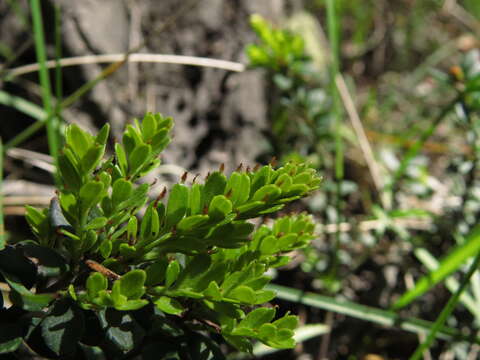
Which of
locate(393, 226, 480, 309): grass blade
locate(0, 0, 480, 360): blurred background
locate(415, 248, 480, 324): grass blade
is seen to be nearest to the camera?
locate(393, 226, 480, 309): grass blade

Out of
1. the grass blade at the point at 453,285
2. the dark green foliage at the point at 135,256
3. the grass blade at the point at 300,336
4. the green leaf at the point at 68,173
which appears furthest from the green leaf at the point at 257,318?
the grass blade at the point at 453,285

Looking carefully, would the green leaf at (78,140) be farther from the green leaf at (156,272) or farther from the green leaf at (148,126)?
the green leaf at (156,272)

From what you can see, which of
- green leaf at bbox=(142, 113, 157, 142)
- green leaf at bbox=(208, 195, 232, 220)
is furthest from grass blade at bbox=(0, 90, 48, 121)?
green leaf at bbox=(208, 195, 232, 220)

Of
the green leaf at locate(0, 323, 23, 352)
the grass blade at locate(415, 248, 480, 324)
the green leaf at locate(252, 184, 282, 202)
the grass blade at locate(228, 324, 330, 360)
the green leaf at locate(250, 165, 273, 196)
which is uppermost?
the green leaf at locate(250, 165, 273, 196)

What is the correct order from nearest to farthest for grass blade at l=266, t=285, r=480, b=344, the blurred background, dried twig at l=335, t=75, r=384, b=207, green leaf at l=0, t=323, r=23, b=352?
green leaf at l=0, t=323, r=23, b=352
grass blade at l=266, t=285, r=480, b=344
the blurred background
dried twig at l=335, t=75, r=384, b=207

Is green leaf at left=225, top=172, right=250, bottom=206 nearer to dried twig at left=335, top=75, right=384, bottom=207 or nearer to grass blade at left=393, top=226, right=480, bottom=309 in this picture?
grass blade at left=393, top=226, right=480, bottom=309

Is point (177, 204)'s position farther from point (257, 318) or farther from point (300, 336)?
point (300, 336)

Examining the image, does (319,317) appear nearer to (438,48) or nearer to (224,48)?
(224,48)
